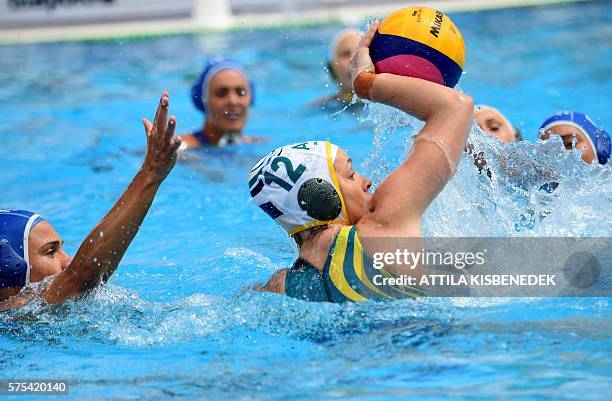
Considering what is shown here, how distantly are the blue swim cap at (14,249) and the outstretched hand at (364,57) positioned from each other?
5.28 feet

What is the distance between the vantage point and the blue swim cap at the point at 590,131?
5.40 m

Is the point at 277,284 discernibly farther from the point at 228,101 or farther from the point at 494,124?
the point at 228,101

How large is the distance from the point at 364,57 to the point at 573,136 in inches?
82.9

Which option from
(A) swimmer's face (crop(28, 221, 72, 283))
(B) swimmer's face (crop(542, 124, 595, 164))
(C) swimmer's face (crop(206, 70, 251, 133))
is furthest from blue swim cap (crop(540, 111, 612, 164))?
(C) swimmer's face (crop(206, 70, 251, 133))

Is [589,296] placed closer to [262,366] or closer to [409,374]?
[409,374]

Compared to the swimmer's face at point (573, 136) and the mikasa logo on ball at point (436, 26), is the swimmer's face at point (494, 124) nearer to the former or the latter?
the swimmer's face at point (573, 136)

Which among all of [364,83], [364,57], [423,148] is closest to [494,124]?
[364,57]

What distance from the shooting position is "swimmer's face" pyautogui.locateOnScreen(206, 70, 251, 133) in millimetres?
7918

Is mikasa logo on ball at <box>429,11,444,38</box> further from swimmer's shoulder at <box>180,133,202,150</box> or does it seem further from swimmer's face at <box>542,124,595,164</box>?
swimmer's shoulder at <box>180,133,202,150</box>

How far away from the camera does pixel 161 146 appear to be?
3.56m

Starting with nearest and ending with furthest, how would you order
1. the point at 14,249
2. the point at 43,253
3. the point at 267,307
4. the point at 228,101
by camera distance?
the point at 267,307 < the point at 14,249 < the point at 43,253 < the point at 228,101

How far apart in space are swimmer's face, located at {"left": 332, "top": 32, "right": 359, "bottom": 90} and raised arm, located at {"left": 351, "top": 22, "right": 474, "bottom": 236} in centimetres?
504

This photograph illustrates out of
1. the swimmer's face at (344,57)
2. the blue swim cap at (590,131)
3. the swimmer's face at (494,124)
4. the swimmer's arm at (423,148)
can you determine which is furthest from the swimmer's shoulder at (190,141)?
the swimmer's arm at (423,148)

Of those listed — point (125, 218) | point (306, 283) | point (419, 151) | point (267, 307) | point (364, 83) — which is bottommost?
point (267, 307)
